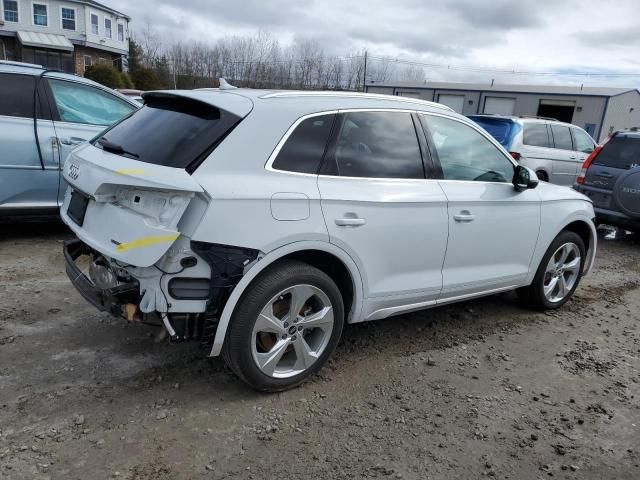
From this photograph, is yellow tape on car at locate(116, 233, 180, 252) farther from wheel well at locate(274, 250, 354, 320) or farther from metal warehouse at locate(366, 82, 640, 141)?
metal warehouse at locate(366, 82, 640, 141)

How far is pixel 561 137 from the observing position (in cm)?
1127

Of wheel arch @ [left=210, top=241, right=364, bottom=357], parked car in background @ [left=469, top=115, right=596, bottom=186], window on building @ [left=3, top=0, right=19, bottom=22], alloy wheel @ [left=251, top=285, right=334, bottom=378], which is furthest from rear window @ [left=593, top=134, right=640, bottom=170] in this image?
window on building @ [left=3, top=0, right=19, bottom=22]

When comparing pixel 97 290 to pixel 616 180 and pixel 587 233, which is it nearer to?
pixel 587 233

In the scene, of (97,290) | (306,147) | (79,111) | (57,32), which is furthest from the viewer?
(57,32)

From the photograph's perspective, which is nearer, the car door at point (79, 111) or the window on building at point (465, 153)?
the window on building at point (465, 153)

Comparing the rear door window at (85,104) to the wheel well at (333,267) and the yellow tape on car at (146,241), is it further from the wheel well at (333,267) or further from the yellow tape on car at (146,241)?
the wheel well at (333,267)

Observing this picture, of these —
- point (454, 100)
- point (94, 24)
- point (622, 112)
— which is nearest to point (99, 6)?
point (94, 24)

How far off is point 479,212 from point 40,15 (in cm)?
4723

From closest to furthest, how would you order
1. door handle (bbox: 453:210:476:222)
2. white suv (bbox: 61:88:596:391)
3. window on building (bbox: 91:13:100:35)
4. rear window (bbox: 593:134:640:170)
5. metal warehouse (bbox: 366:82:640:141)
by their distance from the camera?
white suv (bbox: 61:88:596:391)
door handle (bbox: 453:210:476:222)
rear window (bbox: 593:134:640:170)
metal warehouse (bbox: 366:82:640:141)
window on building (bbox: 91:13:100:35)

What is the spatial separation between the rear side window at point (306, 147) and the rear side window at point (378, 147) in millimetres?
116

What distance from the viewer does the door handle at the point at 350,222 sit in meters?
3.19

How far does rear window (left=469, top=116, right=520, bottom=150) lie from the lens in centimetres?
1011

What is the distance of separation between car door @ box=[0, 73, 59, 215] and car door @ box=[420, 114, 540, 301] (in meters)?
4.06

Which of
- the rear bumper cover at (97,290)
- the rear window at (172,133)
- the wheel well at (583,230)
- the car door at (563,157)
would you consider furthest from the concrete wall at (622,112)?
the rear bumper cover at (97,290)
